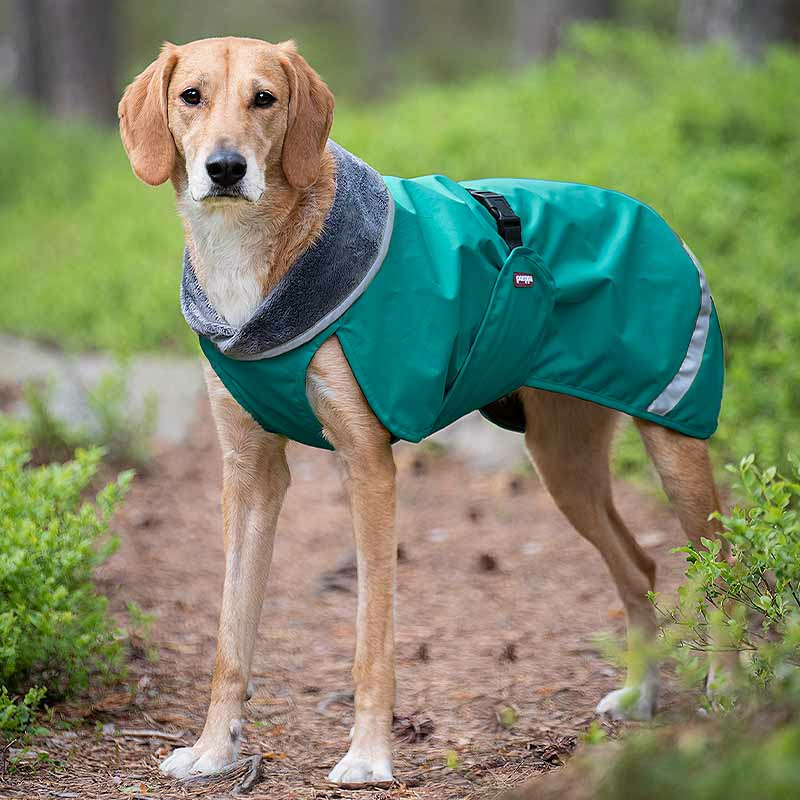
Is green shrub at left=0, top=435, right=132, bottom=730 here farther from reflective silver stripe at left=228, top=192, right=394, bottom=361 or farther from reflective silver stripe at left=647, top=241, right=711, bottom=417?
reflective silver stripe at left=647, top=241, right=711, bottom=417

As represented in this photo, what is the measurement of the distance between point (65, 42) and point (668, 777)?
1889 cm

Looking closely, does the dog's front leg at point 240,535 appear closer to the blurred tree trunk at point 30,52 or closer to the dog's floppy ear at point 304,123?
the dog's floppy ear at point 304,123

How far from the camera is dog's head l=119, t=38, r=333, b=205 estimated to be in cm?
336

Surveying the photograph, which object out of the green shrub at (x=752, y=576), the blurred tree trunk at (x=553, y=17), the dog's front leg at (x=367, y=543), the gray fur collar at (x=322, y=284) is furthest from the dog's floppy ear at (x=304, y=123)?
the blurred tree trunk at (x=553, y=17)

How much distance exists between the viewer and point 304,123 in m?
3.51

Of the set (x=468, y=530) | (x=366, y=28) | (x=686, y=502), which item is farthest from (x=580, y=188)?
(x=366, y=28)

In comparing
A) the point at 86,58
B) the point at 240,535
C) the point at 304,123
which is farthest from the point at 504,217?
the point at 86,58

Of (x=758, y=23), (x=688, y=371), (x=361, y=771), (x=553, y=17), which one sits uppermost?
(x=553, y=17)

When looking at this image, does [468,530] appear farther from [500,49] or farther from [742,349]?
[500,49]

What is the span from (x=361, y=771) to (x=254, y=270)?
1.56 metres

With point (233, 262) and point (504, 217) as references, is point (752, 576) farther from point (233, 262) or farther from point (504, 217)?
point (233, 262)

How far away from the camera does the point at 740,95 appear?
8891 millimetres

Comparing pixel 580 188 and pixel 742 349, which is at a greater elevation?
pixel 580 188

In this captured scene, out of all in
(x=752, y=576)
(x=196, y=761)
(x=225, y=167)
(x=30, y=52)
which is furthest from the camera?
(x=30, y=52)
